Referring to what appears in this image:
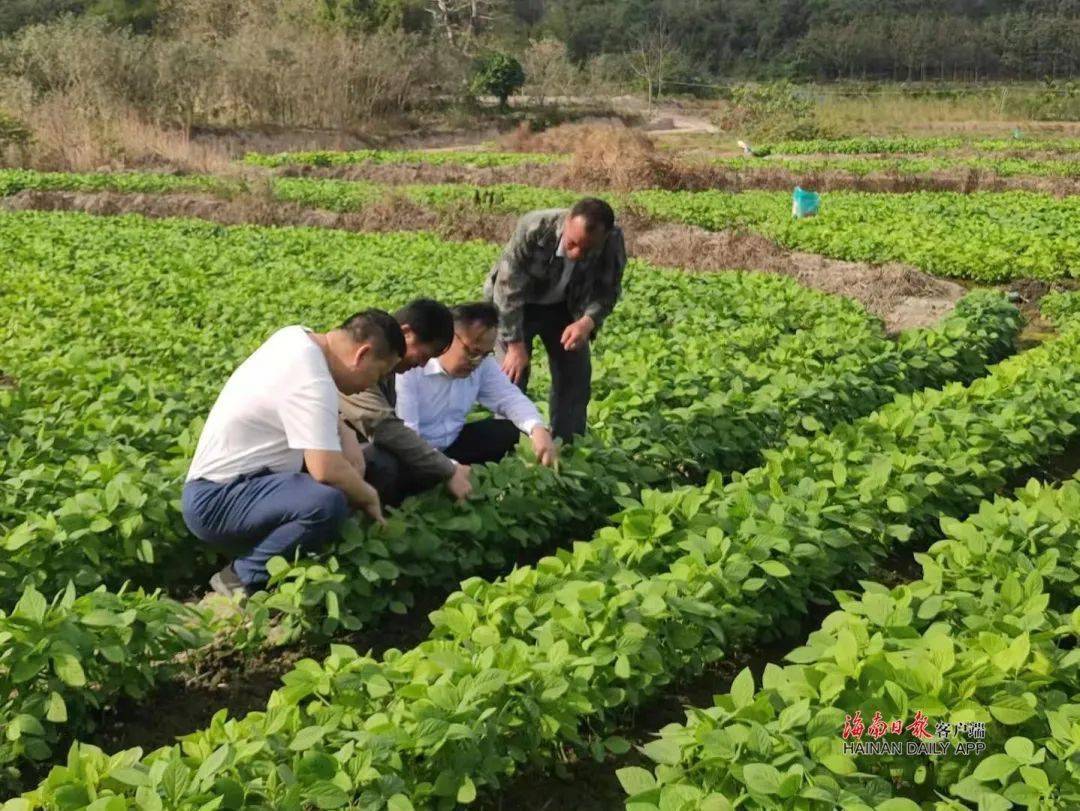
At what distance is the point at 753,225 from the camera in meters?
15.9

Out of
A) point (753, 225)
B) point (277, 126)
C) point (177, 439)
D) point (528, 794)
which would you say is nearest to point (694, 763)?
point (528, 794)

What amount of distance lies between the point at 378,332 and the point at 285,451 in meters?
0.72

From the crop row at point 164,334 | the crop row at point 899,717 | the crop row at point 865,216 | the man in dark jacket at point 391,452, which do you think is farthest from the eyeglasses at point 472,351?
the crop row at point 865,216

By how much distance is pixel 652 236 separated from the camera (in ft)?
50.6

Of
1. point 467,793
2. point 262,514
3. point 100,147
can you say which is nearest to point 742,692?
point 467,793

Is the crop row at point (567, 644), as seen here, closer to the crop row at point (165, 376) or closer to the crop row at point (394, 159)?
the crop row at point (165, 376)

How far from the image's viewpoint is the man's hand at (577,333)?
18.5 feet

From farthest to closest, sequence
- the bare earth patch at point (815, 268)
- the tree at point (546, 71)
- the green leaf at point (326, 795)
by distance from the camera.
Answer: the tree at point (546, 71) → the bare earth patch at point (815, 268) → the green leaf at point (326, 795)

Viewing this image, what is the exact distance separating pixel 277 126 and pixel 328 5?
47.5 feet

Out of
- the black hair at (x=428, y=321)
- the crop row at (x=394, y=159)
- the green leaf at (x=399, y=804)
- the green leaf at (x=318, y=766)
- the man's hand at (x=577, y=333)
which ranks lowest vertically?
the crop row at (x=394, y=159)

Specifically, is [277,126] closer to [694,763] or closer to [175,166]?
[175,166]

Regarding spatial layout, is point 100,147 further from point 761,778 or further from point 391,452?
point 761,778

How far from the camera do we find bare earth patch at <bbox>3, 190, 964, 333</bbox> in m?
11.8

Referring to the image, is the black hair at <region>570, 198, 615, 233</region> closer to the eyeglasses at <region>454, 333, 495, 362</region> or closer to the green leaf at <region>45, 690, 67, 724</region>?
the eyeglasses at <region>454, 333, 495, 362</region>
